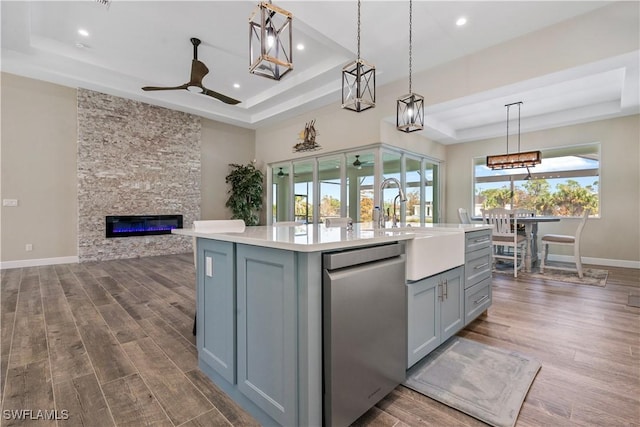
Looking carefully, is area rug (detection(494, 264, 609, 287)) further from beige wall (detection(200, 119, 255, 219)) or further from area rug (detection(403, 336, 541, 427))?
beige wall (detection(200, 119, 255, 219))

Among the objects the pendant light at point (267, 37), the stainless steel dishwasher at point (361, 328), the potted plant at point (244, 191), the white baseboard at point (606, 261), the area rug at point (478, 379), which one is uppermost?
the pendant light at point (267, 37)

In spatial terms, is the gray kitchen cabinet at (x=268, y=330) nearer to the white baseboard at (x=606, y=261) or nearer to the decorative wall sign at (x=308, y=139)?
the decorative wall sign at (x=308, y=139)

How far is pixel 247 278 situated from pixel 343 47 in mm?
3796

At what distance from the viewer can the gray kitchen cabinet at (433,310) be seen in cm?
174

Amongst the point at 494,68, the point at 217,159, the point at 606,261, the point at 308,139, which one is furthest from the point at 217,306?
the point at 606,261

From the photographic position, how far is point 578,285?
3994 millimetres

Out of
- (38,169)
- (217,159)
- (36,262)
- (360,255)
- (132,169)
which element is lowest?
(36,262)

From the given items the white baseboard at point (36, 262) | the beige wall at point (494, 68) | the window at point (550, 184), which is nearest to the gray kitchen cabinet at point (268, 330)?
the beige wall at point (494, 68)

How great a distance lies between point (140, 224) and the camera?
616 cm

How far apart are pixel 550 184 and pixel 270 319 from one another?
7362 millimetres

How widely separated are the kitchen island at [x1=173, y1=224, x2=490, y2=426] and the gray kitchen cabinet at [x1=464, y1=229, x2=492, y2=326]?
105cm

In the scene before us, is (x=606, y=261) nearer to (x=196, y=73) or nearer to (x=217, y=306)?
(x=217, y=306)

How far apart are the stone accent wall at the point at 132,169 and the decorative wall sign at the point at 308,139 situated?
262 cm

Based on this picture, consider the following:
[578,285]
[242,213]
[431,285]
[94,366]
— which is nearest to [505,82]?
[578,285]
